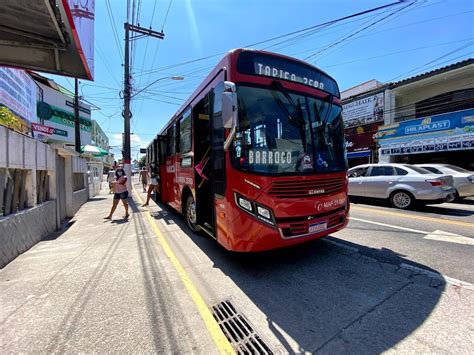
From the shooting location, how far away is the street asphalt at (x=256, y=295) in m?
2.31

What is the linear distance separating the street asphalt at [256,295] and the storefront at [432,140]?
1086 centimetres

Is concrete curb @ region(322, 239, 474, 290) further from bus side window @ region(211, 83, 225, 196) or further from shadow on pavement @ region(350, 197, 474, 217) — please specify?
shadow on pavement @ region(350, 197, 474, 217)

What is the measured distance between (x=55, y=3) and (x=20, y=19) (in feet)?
3.74

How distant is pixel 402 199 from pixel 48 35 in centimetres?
1092

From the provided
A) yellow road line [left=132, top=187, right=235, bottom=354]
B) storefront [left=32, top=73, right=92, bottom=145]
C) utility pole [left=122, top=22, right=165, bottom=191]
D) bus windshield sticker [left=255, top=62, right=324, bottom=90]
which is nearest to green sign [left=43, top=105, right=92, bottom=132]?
storefront [left=32, top=73, right=92, bottom=145]

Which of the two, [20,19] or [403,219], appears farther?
[403,219]

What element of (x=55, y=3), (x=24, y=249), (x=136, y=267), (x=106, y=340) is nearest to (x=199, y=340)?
(x=106, y=340)

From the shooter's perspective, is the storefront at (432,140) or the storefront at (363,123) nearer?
the storefront at (432,140)

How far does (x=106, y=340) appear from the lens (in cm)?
236

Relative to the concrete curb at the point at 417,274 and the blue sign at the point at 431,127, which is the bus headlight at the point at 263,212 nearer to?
the concrete curb at the point at 417,274

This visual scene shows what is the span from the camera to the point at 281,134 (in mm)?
3621

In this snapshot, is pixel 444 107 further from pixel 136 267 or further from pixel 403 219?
pixel 136 267

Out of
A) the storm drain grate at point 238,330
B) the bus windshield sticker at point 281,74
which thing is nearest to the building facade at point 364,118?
the bus windshield sticker at point 281,74

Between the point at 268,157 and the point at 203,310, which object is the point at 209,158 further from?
the point at 203,310
